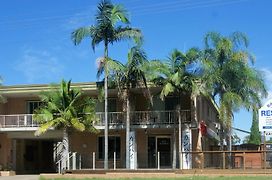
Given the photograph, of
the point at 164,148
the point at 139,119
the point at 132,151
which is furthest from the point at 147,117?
the point at 164,148

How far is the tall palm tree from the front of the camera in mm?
32062

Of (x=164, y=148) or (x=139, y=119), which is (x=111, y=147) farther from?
(x=164, y=148)

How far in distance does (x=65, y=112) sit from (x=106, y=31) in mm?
5639

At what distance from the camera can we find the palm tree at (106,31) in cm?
3219

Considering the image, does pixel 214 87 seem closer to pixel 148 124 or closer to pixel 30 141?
pixel 148 124

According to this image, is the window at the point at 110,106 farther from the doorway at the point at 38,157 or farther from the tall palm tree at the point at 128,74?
the doorway at the point at 38,157

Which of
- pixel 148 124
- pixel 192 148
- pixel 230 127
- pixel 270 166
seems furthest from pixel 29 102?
pixel 270 166

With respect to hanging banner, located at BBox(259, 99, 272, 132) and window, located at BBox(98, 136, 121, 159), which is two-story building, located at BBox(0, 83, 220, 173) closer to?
window, located at BBox(98, 136, 121, 159)

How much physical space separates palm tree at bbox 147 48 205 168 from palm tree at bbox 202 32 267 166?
70 centimetres

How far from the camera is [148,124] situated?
34469 millimetres

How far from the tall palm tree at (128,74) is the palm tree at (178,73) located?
2.28 feet

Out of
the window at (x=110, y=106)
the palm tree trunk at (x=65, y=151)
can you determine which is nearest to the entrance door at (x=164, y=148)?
the window at (x=110, y=106)

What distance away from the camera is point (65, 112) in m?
32.6

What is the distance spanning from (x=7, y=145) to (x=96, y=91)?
856 centimetres
